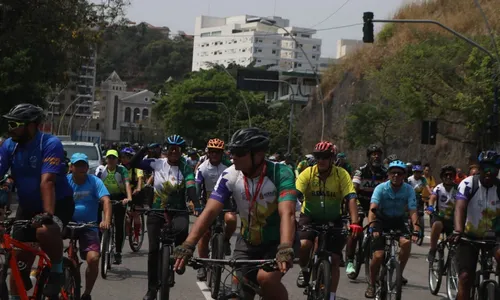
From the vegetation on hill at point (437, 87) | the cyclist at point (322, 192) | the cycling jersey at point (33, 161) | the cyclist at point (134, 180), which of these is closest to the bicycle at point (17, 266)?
the cycling jersey at point (33, 161)

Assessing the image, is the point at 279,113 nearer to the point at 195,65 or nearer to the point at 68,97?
the point at 68,97

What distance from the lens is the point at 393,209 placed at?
12.2 m

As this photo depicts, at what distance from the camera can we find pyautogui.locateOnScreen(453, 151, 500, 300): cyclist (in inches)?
391

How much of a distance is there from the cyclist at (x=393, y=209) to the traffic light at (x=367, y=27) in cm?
1523

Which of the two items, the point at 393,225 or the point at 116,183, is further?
the point at 116,183

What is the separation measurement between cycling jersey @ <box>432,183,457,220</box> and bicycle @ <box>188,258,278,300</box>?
26.7 ft

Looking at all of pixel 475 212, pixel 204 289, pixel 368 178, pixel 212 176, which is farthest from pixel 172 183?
pixel 368 178

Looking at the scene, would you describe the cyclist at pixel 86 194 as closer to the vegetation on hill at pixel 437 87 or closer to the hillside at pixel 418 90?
the vegetation on hill at pixel 437 87

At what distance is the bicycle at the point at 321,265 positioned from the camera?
9.79m

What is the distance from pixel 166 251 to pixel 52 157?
2207 mm

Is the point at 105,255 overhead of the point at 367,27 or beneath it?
beneath

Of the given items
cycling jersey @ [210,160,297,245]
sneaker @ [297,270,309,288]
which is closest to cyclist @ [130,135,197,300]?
sneaker @ [297,270,309,288]

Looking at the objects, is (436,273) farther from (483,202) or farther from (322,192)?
(483,202)

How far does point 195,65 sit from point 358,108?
14773 cm
